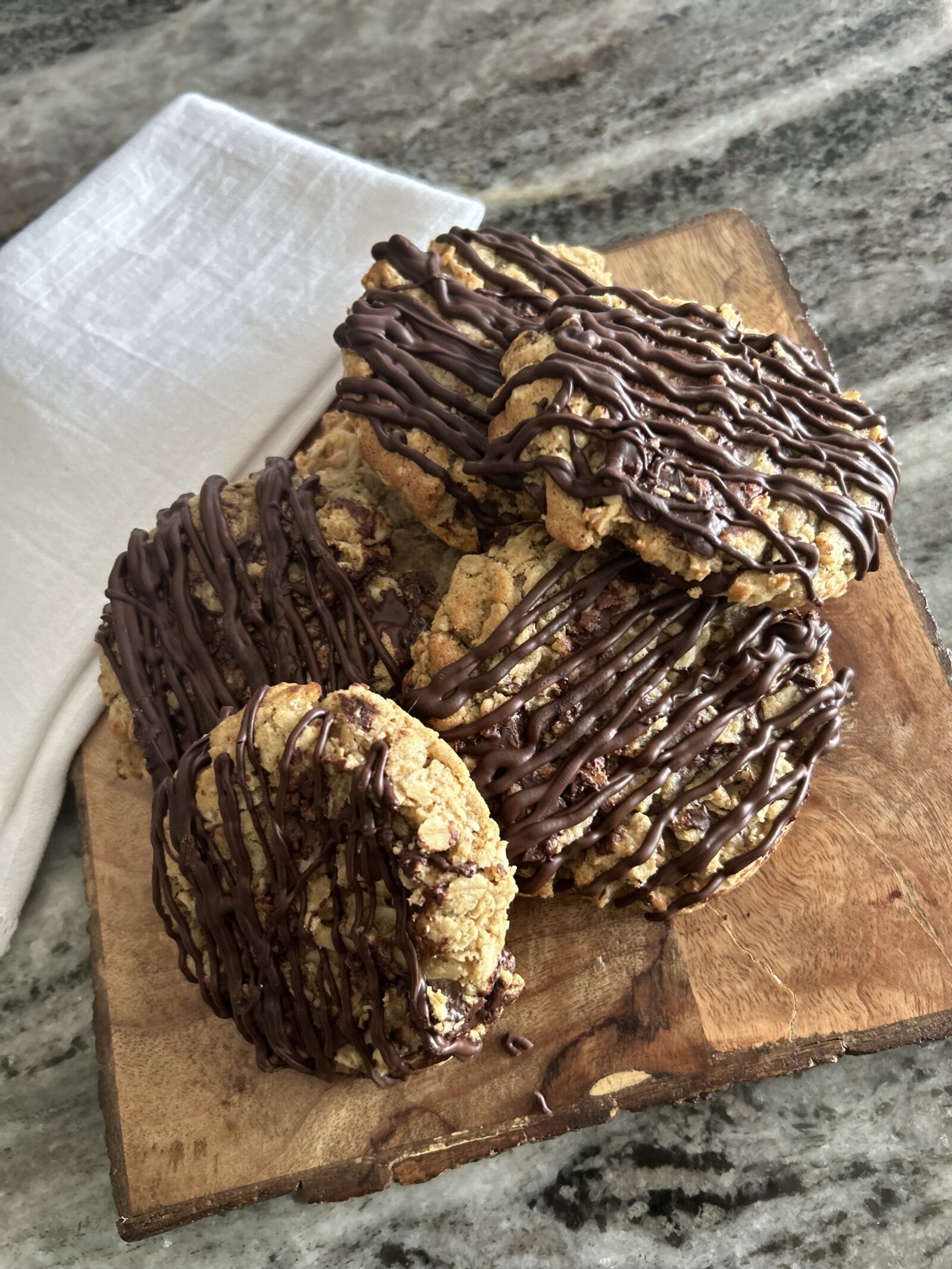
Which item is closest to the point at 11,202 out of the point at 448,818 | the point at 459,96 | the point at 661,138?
the point at 459,96

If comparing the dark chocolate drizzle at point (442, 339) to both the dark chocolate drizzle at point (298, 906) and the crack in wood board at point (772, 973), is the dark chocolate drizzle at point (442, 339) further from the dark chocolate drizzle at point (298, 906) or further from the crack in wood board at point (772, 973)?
the crack in wood board at point (772, 973)

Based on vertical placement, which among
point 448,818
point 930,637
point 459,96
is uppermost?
point 459,96

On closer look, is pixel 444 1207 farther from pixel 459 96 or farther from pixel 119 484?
pixel 459 96

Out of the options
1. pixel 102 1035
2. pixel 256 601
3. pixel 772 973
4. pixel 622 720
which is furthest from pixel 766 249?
pixel 102 1035

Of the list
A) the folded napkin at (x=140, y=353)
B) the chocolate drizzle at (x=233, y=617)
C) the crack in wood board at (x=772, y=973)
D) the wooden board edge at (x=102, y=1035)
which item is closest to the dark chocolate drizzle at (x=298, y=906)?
the chocolate drizzle at (x=233, y=617)

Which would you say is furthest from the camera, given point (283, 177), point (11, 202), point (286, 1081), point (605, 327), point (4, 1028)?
point (11, 202)

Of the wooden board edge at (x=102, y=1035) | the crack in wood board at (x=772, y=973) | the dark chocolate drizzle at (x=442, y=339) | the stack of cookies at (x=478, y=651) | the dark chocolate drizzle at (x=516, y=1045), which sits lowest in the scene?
the crack in wood board at (x=772, y=973)

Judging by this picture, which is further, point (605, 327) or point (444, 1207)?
point (444, 1207)
